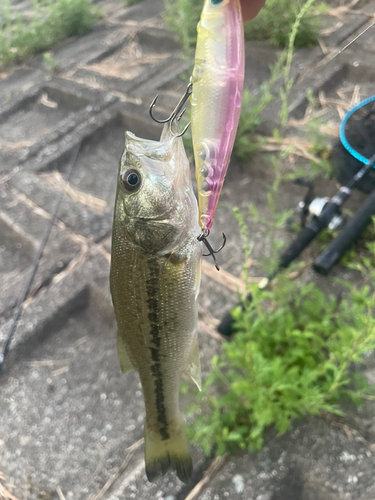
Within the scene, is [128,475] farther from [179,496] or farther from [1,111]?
[1,111]

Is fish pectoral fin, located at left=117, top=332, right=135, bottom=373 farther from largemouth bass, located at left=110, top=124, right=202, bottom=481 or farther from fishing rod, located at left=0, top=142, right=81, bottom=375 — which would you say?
fishing rod, located at left=0, top=142, right=81, bottom=375

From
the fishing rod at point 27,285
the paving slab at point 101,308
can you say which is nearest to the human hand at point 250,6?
the paving slab at point 101,308

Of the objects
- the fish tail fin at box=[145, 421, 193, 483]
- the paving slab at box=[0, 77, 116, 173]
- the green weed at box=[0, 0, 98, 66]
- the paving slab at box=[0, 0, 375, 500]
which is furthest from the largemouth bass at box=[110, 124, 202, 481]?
the green weed at box=[0, 0, 98, 66]

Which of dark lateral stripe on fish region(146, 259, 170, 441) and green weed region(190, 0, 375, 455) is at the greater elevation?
dark lateral stripe on fish region(146, 259, 170, 441)

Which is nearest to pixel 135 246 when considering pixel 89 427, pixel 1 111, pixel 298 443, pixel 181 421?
pixel 181 421

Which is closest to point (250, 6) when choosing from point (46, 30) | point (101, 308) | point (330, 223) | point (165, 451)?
point (165, 451)

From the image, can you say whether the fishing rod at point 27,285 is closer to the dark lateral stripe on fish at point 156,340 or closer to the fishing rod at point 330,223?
the fishing rod at point 330,223
